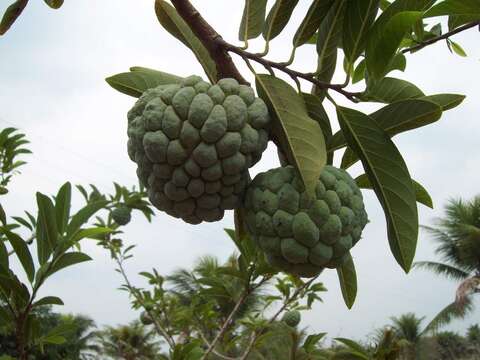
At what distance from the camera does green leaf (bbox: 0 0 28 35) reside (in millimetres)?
1300

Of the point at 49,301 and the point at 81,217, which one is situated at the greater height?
the point at 81,217

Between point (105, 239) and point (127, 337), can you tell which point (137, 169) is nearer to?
point (105, 239)

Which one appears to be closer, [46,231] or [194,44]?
[194,44]

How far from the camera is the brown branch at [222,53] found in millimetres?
1140

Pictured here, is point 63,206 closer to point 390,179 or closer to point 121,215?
point 390,179

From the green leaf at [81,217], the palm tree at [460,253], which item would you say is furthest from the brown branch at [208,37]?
the palm tree at [460,253]

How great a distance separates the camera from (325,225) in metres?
1.00

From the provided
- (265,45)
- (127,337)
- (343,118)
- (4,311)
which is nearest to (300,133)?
(343,118)

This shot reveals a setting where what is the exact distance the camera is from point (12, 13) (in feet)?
4.29

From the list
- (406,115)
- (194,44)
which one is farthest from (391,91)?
(194,44)

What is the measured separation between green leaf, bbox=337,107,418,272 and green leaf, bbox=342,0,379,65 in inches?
7.5

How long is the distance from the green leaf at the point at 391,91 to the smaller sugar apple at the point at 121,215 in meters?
3.49

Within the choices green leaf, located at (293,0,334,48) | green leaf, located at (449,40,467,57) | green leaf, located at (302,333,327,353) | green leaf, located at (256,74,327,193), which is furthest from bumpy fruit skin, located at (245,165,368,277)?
green leaf, located at (302,333,327,353)

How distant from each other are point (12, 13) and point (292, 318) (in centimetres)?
303
